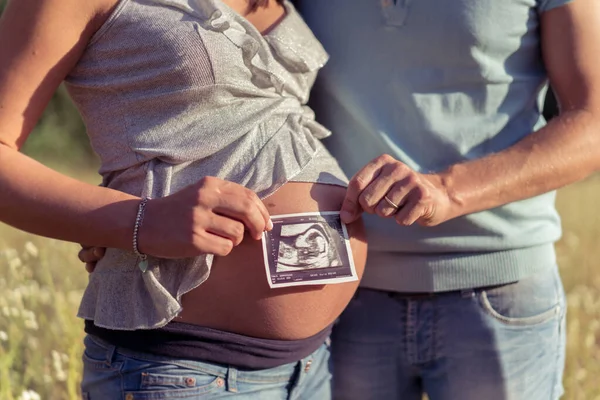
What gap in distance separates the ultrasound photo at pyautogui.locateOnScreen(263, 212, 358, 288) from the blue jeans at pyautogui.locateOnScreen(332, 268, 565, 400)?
469 mm

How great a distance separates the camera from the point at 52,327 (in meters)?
3.49

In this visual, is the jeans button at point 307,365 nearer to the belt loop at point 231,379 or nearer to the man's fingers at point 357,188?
the belt loop at point 231,379

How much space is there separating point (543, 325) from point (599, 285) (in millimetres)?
2820

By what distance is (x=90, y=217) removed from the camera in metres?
1.67

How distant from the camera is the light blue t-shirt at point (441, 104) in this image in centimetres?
211

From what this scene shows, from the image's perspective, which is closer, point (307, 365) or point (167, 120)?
point (167, 120)

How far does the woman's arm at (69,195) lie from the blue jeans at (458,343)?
0.72 metres

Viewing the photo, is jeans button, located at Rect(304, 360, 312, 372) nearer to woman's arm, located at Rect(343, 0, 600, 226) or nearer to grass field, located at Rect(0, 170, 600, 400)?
woman's arm, located at Rect(343, 0, 600, 226)

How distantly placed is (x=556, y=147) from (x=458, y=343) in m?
0.61

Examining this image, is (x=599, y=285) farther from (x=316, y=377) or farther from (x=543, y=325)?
(x=316, y=377)

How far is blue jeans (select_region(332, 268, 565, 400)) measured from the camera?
7.20 ft

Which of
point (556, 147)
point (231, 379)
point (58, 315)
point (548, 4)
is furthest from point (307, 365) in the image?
point (58, 315)

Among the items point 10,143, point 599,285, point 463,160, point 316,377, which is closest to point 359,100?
point 463,160

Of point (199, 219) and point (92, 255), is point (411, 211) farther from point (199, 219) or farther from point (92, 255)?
point (92, 255)
